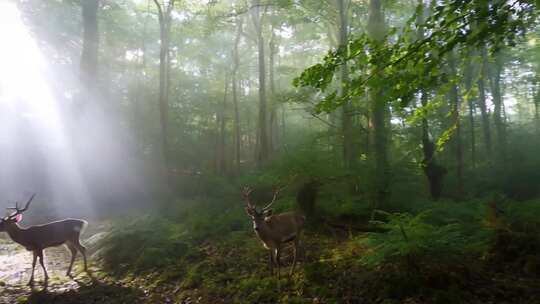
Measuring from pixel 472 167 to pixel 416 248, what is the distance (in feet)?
49.1

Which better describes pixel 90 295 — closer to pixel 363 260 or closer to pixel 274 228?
pixel 274 228

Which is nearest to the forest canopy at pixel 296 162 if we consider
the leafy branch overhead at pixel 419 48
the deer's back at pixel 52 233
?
the leafy branch overhead at pixel 419 48

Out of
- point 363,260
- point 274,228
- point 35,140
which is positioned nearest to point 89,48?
point 35,140

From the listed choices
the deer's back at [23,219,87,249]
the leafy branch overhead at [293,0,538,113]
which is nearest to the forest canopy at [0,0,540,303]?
the leafy branch overhead at [293,0,538,113]

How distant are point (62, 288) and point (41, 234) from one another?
5.93 feet

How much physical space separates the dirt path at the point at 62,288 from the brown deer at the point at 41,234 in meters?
0.38

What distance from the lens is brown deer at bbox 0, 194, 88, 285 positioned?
27.7 ft

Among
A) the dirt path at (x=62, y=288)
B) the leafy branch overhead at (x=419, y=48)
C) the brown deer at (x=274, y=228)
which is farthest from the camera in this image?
the dirt path at (x=62, y=288)

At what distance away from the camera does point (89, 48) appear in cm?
2075

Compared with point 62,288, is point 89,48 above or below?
above

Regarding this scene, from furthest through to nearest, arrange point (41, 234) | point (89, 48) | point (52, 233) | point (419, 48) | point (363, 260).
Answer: point (89, 48) < point (52, 233) < point (41, 234) < point (363, 260) < point (419, 48)

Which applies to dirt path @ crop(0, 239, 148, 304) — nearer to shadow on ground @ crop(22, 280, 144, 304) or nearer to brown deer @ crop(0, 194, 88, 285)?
shadow on ground @ crop(22, 280, 144, 304)

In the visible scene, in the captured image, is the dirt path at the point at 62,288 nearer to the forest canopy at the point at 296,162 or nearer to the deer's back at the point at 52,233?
the forest canopy at the point at 296,162

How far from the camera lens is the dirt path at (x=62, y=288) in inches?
270
